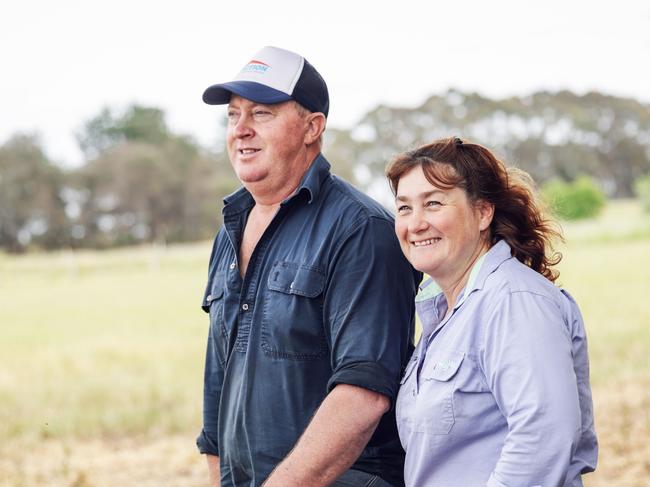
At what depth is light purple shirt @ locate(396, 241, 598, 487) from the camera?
180 cm

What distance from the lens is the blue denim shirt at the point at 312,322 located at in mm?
2258

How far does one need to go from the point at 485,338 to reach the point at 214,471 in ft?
4.14

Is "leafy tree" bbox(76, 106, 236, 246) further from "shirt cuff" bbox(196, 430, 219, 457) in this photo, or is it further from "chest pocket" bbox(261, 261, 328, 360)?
"chest pocket" bbox(261, 261, 328, 360)

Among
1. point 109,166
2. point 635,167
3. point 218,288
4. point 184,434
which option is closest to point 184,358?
point 184,434

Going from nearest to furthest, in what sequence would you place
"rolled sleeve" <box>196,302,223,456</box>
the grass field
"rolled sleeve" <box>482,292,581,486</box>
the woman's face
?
1. "rolled sleeve" <box>482,292,581,486</box>
2. the woman's face
3. "rolled sleeve" <box>196,302,223,456</box>
4. the grass field

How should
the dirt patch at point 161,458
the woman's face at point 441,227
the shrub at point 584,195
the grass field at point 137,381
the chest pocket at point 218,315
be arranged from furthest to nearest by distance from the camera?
the shrub at point 584,195 → the grass field at point 137,381 → the dirt patch at point 161,458 → the chest pocket at point 218,315 → the woman's face at point 441,227

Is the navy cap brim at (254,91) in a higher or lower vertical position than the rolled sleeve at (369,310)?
higher

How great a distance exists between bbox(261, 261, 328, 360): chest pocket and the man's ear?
0.42m

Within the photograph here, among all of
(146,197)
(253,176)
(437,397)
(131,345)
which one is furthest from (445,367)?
(146,197)

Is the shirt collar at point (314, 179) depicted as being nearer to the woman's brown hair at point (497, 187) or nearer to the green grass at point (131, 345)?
the woman's brown hair at point (497, 187)

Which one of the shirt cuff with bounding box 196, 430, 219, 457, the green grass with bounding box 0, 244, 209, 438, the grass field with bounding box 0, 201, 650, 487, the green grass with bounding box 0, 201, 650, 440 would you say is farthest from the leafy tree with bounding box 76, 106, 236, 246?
the shirt cuff with bounding box 196, 430, 219, 457

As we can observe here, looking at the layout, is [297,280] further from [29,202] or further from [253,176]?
[29,202]

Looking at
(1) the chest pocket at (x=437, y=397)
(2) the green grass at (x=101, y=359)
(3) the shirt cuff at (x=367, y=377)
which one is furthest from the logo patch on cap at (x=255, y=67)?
(2) the green grass at (x=101, y=359)

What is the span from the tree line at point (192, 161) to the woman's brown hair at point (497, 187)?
31404mm
